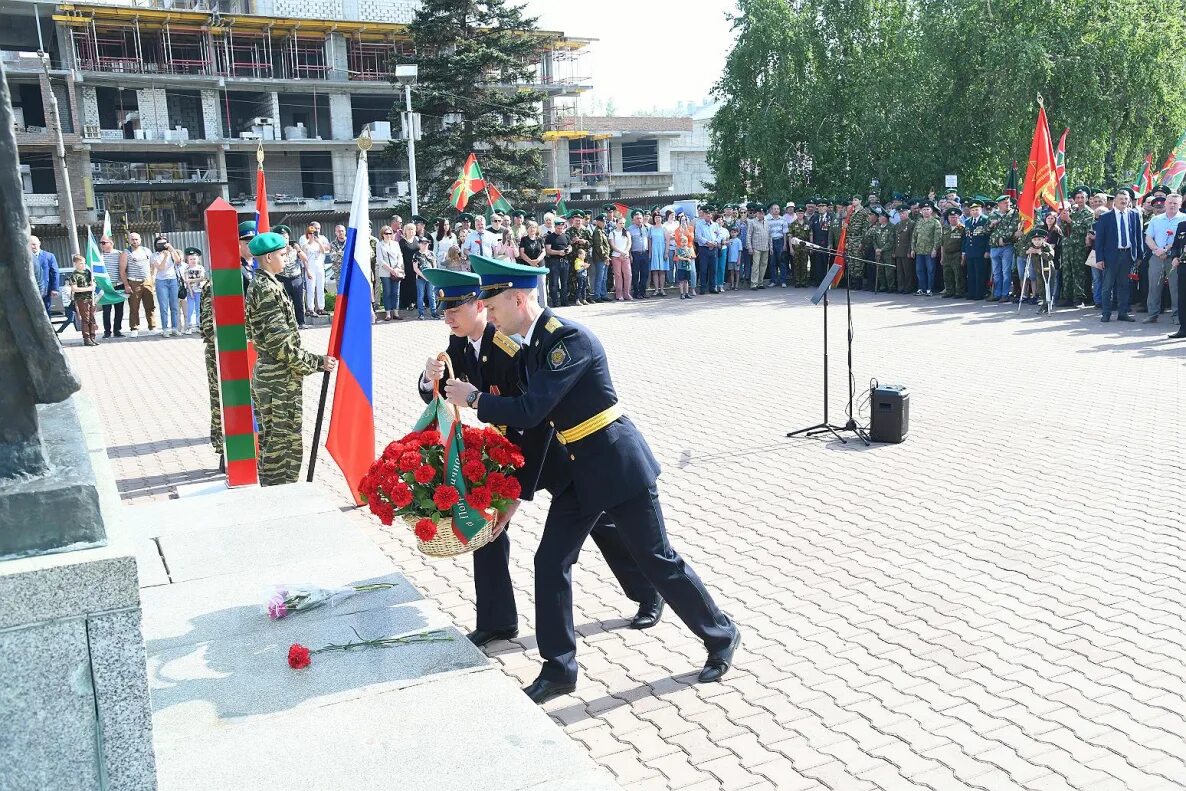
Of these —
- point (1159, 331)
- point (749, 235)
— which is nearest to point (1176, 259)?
point (1159, 331)

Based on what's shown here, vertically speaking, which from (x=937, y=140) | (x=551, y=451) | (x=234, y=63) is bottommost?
(x=551, y=451)

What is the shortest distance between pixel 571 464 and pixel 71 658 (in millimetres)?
2401

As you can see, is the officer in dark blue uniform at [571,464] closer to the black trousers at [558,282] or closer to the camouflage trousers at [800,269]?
the black trousers at [558,282]

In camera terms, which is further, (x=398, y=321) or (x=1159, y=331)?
(x=398, y=321)

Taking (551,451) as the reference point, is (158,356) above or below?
below

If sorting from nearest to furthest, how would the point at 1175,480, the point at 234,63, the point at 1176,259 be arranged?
the point at 1175,480
the point at 1176,259
the point at 234,63

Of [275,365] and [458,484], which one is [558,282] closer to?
[275,365]

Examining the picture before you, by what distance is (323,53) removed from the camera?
5662 cm

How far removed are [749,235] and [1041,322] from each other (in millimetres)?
8832

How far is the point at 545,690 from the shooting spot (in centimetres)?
461

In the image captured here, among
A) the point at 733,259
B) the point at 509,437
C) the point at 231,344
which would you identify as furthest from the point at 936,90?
the point at 509,437

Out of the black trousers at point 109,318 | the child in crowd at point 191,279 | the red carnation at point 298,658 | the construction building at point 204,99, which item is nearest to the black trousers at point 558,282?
the child in crowd at point 191,279

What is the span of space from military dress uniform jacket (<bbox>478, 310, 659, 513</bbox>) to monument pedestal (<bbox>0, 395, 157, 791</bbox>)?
2.00 metres

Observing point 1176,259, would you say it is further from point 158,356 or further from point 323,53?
point 323,53
